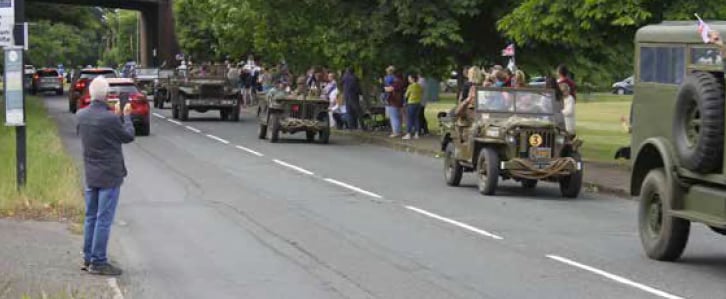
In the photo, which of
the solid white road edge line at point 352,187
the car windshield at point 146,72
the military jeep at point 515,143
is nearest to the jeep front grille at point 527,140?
the military jeep at point 515,143

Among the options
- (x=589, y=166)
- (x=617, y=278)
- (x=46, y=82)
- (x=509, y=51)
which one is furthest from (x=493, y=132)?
(x=46, y=82)

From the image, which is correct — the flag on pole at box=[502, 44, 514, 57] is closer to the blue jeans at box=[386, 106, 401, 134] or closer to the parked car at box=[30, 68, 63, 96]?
the blue jeans at box=[386, 106, 401, 134]

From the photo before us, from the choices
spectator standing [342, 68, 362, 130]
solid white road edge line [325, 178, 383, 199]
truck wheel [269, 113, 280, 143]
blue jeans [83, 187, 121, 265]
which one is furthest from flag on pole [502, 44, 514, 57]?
blue jeans [83, 187, 121, 265]

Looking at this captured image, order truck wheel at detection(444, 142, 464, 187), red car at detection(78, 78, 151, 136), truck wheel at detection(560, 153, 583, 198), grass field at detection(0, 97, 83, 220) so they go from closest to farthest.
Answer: grass field at detection(0, 97, 83, 220)
truck wheel at detection(560, 153, 583, 198)
truck wheel at detection(444, 142, 464, 187)
red car at detection(78, 78, 151, 136)

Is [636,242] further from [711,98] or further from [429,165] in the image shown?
[429,165]

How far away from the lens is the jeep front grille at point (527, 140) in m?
17.3

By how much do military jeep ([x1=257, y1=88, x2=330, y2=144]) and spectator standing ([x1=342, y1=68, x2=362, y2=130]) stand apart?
3.39 m

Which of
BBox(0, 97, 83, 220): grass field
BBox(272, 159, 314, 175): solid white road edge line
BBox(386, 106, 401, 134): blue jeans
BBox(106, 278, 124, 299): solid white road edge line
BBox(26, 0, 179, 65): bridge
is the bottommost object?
BBox(106, 278, 124, 299): solid white road edge line

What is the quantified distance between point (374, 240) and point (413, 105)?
55.3 ft

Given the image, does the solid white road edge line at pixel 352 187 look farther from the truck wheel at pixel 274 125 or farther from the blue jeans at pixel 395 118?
the blue jeans at pixel 395 118

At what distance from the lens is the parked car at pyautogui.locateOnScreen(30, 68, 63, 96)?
234 ft

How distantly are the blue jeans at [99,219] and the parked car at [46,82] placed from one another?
63461 mm

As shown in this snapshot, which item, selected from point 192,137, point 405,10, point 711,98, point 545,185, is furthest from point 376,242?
point 192,137

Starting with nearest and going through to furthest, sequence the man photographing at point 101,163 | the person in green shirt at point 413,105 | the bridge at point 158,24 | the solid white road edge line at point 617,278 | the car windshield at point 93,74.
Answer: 1. the solid white road edge line at point 617,278
2. the man photographing at point 101,163
3. the person in green shirt at point 413,105
4. the car windshield at point 93,74
5. the bridge at point 158,24
